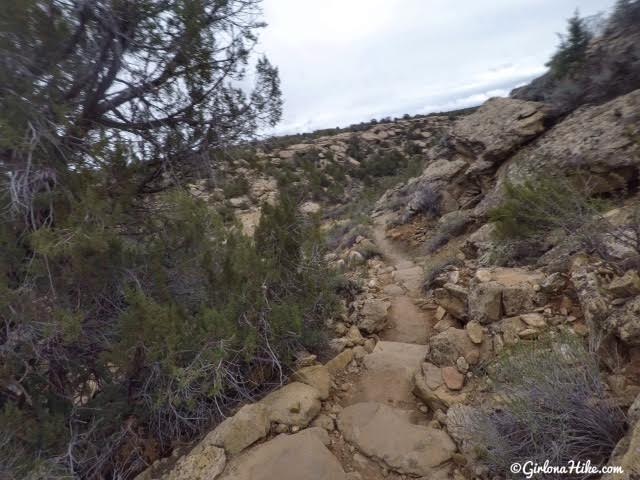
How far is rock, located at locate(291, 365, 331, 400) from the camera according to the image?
116 inches

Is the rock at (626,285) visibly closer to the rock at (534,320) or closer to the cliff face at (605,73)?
the rock at (534,320)

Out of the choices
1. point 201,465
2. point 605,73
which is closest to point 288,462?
point 201,465

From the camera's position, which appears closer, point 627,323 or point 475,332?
point 627,323

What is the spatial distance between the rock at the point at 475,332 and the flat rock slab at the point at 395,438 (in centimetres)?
89

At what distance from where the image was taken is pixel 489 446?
6.72ft

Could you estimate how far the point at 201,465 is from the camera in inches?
91.3

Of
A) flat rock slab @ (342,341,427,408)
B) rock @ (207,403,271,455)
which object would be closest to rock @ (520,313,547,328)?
flat rock slab @ (342,341,427,408)

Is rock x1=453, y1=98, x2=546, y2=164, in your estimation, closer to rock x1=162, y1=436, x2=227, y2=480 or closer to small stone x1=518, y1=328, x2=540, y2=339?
small stone x1=518, y1=328, x2=540, y2=339

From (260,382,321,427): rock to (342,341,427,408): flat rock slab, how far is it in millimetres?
343

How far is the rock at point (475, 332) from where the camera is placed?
3129 millimetres

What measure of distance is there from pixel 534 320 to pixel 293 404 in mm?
2033

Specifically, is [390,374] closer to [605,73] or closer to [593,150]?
[593,150]

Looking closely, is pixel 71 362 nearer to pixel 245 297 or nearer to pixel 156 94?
pixel 245 297

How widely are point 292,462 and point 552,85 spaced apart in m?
9.45
